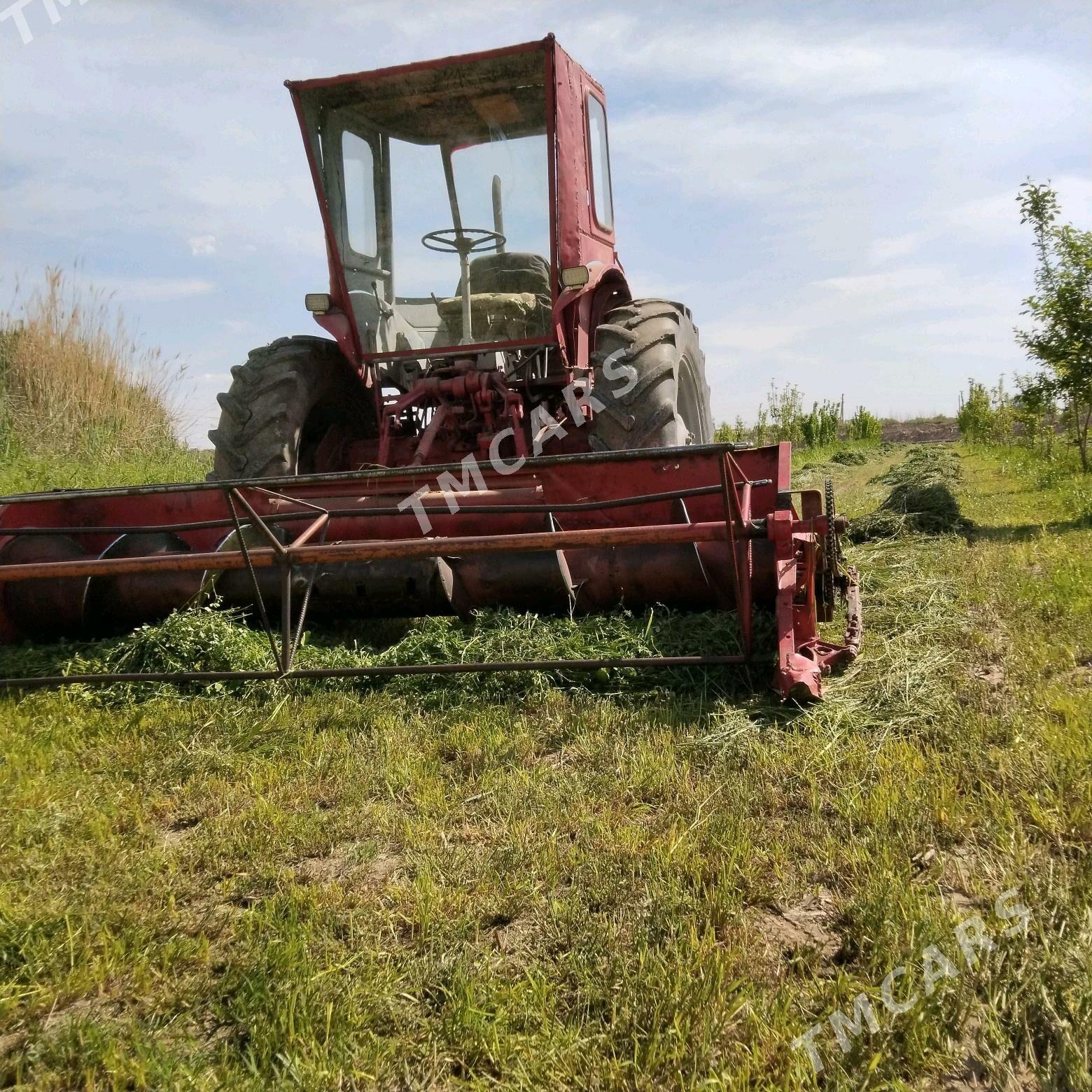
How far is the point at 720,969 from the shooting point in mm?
1611

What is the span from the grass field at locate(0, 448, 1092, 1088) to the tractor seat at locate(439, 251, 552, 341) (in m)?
2.41

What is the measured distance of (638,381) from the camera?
4.32 metres

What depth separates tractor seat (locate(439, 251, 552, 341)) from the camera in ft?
16.6

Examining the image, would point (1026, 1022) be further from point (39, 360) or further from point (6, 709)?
point (39, 360)

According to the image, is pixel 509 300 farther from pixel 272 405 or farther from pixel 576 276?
pixel 272 405

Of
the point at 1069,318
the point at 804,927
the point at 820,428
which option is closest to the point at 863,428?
the point at 820,428

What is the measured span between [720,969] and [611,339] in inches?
131

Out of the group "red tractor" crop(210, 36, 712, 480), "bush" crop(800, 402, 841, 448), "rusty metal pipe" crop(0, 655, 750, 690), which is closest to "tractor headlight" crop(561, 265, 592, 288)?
"red tractor" crop(210, 36, 712, 480)

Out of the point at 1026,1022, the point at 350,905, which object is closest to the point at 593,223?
the point at 350,905

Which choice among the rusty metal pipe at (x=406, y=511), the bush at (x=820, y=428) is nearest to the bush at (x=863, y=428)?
the bush at (x=820, y=428)

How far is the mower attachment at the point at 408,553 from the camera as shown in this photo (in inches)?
130

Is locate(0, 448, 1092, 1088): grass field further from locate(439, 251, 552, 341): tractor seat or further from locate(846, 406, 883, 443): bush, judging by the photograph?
locate(846, 406, 883, 443): bush

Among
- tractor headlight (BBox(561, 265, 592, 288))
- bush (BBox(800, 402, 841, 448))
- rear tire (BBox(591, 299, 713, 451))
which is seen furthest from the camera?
bush (BBox(800, 402, 841, 448))
